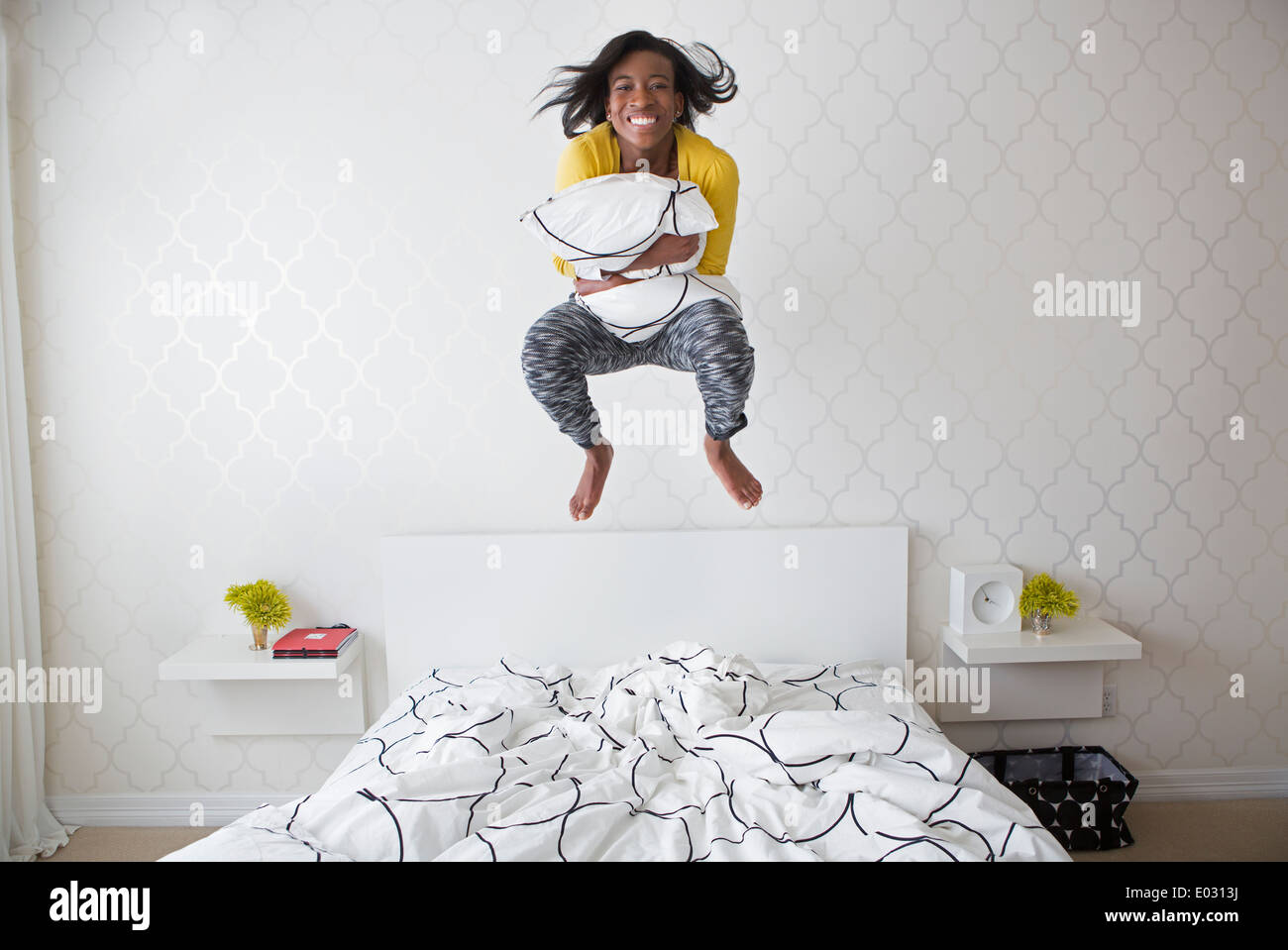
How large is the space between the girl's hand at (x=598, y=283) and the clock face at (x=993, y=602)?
151 cm

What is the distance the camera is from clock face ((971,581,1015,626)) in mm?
2352

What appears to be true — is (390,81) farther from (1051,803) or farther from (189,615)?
(1051,803)

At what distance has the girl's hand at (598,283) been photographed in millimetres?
1563

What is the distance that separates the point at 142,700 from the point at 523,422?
1527 mm

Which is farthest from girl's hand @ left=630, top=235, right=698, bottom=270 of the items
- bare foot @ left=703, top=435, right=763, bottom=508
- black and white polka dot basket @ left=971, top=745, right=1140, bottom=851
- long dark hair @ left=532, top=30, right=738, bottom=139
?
black and white polka dot basket @ left=971, top=745, right=1140, bottom=851

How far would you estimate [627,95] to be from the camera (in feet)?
4.98

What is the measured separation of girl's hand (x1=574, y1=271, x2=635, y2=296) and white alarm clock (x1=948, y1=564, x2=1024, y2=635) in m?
1.44

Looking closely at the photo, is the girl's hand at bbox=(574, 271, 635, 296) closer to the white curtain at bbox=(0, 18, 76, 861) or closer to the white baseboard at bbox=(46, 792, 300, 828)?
the white curtain at bbox=(0, 18, 76, 861)

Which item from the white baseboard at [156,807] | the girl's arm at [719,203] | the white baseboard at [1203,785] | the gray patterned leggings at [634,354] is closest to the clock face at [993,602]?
the white baseboard at [1203,785]

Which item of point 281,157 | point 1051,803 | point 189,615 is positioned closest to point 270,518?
point 189,615

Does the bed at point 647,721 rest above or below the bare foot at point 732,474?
below

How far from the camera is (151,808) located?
2498 millimetres

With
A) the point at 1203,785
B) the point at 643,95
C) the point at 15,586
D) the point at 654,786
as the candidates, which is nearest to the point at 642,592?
the point at 654,786

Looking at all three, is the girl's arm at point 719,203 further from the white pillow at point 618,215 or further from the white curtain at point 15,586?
the white curtain at point 15,586
